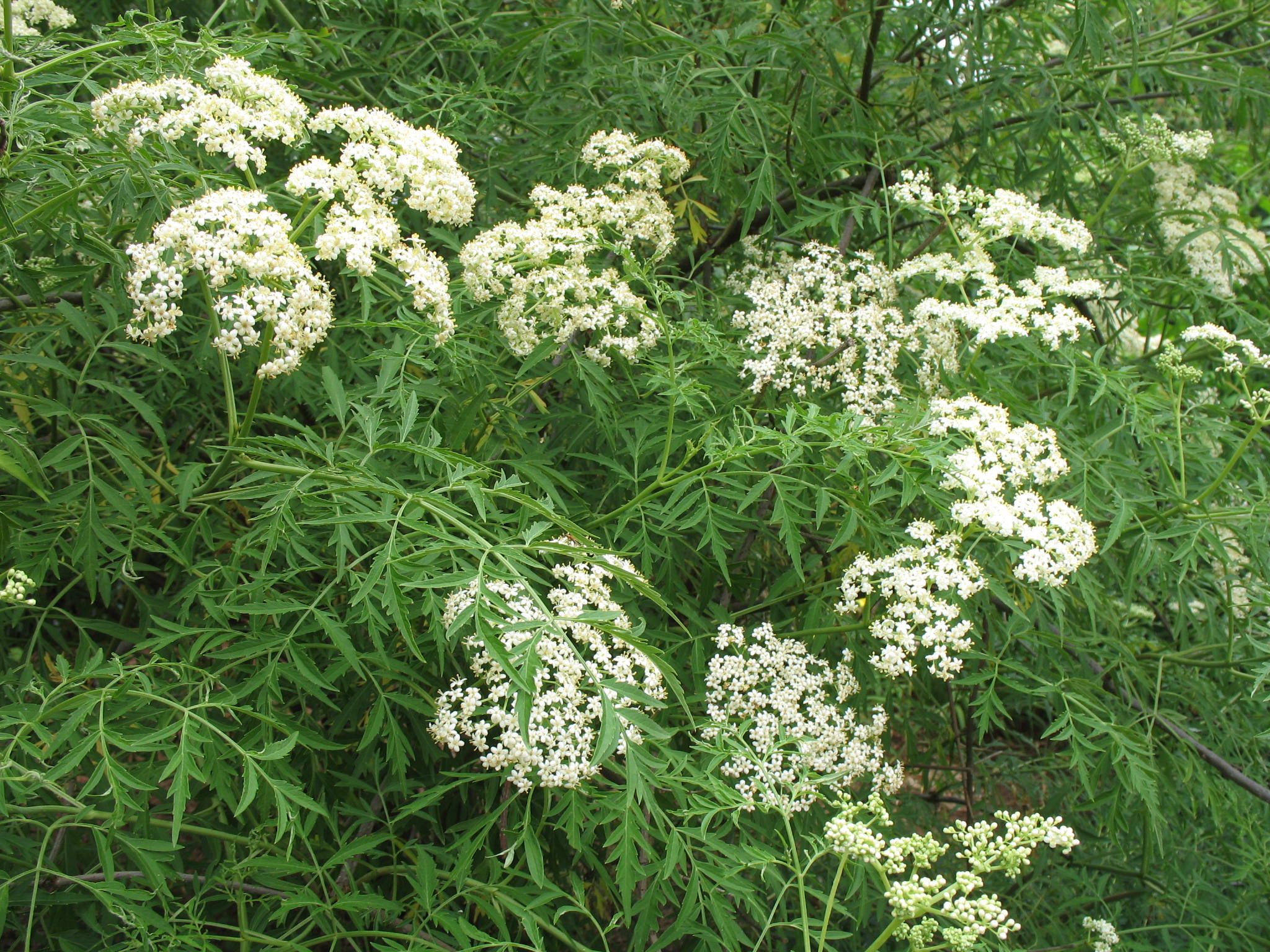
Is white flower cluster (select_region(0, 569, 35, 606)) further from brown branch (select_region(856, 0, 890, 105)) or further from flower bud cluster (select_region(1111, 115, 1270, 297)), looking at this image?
flower bud cluster (select_region(1111, 115, 1270, 297))

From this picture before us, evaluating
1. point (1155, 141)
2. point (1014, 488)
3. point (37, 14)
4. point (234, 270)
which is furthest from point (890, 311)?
point (37, 14)

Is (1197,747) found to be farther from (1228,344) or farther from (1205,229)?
(1205,229)

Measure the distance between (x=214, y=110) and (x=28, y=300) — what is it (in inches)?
43.4

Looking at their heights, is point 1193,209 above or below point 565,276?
above

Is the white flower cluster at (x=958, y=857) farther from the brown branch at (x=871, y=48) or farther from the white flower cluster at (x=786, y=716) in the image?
the brown branch at (x=871, y=48)

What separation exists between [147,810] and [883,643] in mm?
2218

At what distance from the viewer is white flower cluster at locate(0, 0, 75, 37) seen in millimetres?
3207

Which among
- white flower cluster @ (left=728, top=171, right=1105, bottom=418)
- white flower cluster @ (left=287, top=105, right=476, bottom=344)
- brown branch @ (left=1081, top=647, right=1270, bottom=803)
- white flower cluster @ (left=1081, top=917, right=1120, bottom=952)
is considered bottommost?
white flower cluster @ (left=1081, top=917, right=1120, bottom=952)

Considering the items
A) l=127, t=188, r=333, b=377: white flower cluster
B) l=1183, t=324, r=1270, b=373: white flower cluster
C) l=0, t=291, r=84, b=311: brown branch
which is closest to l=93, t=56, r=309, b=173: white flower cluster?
l=127, t=188, r=333, b=377: white flower cluster

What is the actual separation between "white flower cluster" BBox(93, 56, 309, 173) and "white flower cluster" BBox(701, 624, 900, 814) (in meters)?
1.84

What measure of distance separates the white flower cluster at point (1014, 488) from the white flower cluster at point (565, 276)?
38.4 inches

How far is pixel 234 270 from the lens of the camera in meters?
2.26

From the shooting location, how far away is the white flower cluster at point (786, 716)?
8.79 ft

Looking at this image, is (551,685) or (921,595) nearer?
(551,685)
